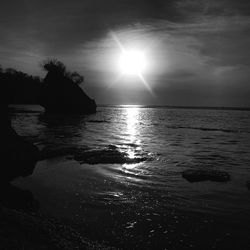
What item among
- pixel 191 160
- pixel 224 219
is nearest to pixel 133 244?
pixel 224 219

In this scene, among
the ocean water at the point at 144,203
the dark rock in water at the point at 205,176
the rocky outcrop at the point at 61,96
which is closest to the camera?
the ocean water at the point at 144,203

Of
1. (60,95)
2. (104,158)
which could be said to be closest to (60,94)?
(60,95)

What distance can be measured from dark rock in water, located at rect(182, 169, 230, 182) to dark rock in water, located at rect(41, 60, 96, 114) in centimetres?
7712

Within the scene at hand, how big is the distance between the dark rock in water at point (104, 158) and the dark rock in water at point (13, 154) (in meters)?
2.59

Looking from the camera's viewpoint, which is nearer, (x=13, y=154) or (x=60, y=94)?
(x=13, y=154)

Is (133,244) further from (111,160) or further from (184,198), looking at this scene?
(111,160)

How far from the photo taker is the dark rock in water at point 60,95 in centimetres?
8656

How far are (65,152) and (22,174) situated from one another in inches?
224

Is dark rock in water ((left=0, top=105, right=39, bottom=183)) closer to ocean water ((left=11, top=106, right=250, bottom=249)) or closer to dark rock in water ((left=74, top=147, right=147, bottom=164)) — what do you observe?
ocean water ((left=11, top=106, right=250, bottom=249))

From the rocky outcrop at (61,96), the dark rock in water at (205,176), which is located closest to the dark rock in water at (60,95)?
the rocky outcrop at (61,96)

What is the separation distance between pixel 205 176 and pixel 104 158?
585 cm

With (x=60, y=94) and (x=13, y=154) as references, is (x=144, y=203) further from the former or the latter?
(x=60, y=94)

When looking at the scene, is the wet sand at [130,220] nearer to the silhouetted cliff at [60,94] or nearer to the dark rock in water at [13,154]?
the dark rock in water at [13,154]

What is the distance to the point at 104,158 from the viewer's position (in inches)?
634
